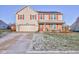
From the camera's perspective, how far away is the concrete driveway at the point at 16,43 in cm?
309

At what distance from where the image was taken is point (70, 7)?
309 centimetres

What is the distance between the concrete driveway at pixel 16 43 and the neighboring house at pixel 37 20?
8cm

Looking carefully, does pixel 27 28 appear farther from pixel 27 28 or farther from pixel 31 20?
pixel 31 20

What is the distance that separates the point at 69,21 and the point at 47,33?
0.31 meters

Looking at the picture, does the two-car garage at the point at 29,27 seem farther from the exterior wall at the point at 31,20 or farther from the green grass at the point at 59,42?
the green grass at the point at 59,42

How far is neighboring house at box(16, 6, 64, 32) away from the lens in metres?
3.13

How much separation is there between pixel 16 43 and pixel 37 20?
387 millimetres

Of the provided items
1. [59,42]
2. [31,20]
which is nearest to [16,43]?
[31,20]

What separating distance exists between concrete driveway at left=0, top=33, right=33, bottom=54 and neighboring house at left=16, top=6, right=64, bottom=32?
0.26 feet

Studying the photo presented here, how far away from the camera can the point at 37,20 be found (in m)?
3.16

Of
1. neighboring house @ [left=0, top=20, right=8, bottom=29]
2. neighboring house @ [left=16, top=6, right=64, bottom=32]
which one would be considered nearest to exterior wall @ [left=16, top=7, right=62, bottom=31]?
neighboring house @ [left=16, top=6, right=64, bottom=32]

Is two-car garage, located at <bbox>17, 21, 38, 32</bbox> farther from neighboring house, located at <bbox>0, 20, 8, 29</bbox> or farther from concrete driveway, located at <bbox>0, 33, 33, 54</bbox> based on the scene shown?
neighboring house, located at <bbox>0, 20, 8, 29</bbox>
